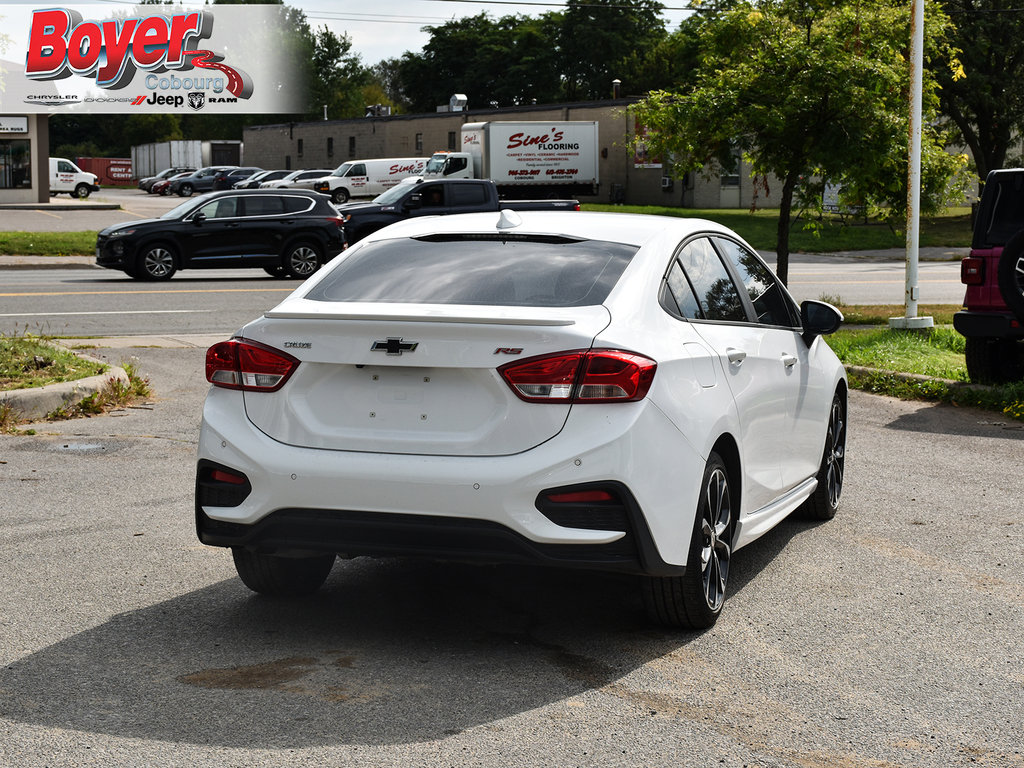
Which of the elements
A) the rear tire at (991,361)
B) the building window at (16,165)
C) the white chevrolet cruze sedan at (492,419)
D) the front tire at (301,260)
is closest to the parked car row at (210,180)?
the building window at (16,165)

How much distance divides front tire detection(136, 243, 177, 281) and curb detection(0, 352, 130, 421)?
14054 millimetres

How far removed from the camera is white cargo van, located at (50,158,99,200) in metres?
64.6

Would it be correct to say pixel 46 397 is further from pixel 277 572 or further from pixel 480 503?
pixel 480 503

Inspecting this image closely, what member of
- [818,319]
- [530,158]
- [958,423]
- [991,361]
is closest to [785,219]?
[991,361]

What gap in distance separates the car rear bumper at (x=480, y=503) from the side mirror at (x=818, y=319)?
206cm

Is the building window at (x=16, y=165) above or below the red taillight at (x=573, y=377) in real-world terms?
above

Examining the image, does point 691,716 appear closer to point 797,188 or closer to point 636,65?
point 797,188

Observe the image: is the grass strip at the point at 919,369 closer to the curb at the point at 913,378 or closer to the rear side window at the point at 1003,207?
the curb at the point at 913,378

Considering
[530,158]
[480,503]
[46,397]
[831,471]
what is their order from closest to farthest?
[480,503], [831,471], [46,397], [530,158]

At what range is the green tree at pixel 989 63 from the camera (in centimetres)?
4919

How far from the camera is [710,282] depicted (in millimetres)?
5836

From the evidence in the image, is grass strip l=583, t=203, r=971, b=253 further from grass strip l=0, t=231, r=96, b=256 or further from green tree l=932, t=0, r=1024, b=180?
grass strip l=0, t=231, r=96, b=256

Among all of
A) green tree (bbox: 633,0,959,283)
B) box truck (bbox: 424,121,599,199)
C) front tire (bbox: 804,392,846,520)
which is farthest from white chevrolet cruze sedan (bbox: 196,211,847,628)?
box truck (bbox: 424,121,599,199)

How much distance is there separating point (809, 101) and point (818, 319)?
37.5ft
